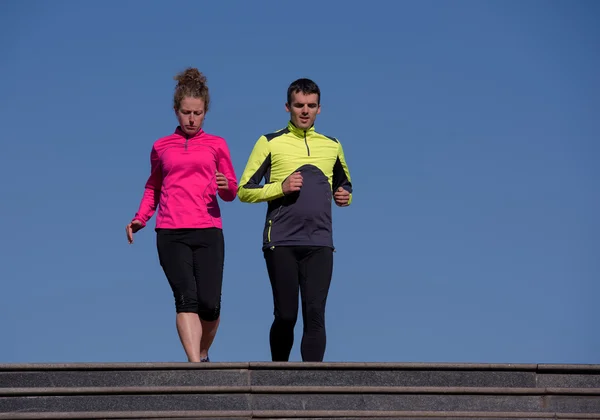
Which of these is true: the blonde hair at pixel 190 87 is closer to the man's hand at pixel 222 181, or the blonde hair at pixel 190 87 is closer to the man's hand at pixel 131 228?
the man's hand at pixel 222 181

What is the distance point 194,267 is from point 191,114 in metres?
1.27

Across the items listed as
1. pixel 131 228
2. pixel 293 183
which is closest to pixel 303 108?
pixel 293 183

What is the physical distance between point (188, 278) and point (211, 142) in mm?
1177

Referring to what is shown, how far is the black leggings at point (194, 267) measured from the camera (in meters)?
9.40

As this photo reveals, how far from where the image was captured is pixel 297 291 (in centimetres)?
925

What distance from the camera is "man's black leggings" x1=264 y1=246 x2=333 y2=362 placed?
9.13m

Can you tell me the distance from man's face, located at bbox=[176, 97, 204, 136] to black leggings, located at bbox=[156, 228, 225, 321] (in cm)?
88

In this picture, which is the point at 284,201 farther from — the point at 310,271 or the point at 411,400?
the point at 411,400

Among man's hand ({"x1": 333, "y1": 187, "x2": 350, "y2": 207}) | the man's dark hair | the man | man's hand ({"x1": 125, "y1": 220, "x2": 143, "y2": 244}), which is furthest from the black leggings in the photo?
the man's dark hair

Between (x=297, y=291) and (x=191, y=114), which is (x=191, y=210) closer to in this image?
(x=191, y=114)

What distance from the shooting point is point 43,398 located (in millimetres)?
7832

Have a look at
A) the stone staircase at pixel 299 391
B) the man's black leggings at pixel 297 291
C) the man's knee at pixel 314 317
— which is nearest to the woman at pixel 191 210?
the man's black leggings at pixel 297 291

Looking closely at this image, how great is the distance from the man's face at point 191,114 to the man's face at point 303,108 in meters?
0.77

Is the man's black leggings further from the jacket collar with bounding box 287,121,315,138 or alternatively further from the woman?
the jacket collar with bounding box 287,121,315,138
